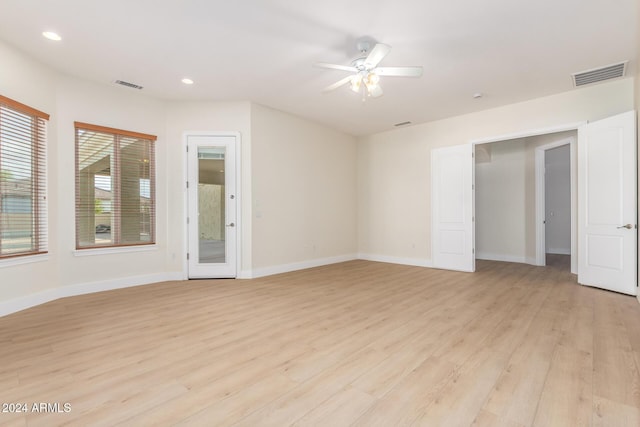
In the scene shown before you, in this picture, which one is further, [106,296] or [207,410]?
[106,296]

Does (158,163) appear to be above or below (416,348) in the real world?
above

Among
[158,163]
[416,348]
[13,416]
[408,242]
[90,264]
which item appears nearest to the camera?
[13,416]

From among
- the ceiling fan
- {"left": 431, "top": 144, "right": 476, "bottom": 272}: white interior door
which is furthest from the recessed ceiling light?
{"left": 431, "top": 144, "right": 476, "bottom": 272}: white interior door

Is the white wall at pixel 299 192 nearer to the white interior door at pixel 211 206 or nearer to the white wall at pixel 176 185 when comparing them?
the white wall at pixel 176 185

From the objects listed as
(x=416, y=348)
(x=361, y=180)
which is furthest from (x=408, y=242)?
(x=416, y=348)

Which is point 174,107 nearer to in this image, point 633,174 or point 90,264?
point 90,264

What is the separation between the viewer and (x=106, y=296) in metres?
4.10

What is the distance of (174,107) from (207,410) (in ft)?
15.8

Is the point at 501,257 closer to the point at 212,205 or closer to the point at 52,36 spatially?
the point at 212,205

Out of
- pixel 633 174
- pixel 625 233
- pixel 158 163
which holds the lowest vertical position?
pixel 625 233

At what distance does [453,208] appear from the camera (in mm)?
5891

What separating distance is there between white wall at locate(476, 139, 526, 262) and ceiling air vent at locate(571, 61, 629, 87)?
2.60 m

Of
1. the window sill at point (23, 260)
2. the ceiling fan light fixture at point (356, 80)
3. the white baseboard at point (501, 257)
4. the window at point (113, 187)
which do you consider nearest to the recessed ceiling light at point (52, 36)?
the window at point (113, 187)

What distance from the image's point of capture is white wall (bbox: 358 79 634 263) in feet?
14.8
